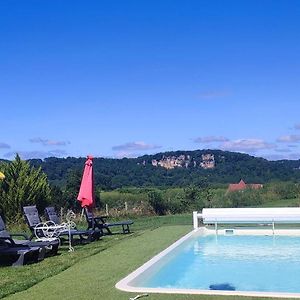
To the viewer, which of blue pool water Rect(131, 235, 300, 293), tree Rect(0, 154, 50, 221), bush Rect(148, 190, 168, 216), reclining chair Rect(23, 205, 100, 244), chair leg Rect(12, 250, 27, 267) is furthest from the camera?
bush Rect(148, 190, 168, 216)

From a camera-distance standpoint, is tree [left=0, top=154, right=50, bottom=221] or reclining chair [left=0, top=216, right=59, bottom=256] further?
tree [left=0, top=154, right=50, bottom=221]

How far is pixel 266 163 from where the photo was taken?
140 ft

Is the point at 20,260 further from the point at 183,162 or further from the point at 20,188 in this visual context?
the point at 183,162

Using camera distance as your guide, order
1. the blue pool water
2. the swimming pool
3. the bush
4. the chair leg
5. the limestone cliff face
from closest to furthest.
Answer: the swimming pool, the blue pool water, the chair leg, the bush, the limestone cliff face

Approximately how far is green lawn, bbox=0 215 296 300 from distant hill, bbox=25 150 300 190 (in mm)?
23431

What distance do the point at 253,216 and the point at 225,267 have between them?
4.58 meters

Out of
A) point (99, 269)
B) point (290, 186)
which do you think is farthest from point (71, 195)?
point (99, 269)

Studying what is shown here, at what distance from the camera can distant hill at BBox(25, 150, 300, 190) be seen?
3791 cm

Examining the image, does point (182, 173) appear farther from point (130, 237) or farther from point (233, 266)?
point (233, 266)

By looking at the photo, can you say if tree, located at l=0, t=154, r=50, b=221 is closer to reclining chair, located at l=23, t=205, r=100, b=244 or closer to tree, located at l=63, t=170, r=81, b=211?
tree, located at l=63, t=170, r=81, b=211

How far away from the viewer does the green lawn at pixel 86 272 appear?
6.24 metres

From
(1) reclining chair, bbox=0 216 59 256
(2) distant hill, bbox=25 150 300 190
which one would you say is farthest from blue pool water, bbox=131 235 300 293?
(2) distant hill, bbox=25 150 300 190

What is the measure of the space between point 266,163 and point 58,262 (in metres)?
35.6

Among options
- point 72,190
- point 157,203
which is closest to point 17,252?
point 157,203
